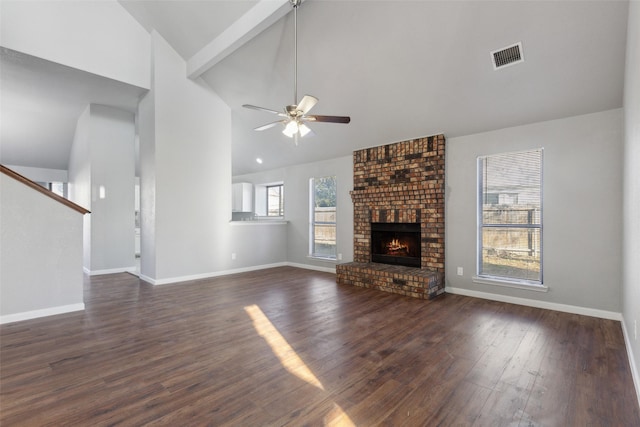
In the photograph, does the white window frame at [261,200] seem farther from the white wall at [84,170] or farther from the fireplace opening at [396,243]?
the white wall at [84,170]

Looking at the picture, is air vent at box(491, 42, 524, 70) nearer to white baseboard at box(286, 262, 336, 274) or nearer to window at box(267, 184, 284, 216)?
white baseboard at box(286, 262, 336, 274)

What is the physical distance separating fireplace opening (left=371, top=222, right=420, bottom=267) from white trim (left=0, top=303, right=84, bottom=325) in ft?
14.6

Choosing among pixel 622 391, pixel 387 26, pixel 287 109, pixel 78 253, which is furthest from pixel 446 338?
pixel 78 253

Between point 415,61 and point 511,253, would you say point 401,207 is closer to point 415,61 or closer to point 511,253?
point 511,253

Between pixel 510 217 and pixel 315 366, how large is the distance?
11.3 ft

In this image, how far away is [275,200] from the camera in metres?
8.66

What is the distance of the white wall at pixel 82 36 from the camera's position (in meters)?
4.00

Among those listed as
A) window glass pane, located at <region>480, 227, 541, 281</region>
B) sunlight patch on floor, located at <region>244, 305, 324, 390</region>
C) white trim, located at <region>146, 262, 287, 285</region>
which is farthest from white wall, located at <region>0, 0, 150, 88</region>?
window glass pane, located at <region>480, 227, 541, 281</region>

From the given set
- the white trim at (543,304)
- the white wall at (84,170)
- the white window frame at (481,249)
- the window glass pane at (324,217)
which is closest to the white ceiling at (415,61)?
the white window frame at (481,249)

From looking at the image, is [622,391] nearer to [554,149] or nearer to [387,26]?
[554,149]

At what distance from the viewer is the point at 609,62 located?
3.01 meters

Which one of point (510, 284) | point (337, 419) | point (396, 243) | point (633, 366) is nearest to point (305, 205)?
point (396, 243)

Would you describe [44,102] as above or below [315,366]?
above

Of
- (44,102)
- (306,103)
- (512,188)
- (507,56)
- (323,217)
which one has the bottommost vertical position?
(323,217)
